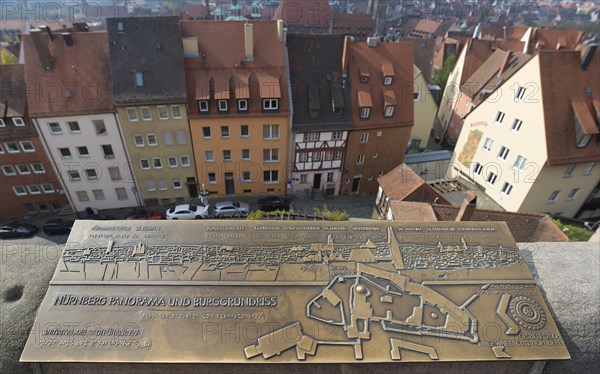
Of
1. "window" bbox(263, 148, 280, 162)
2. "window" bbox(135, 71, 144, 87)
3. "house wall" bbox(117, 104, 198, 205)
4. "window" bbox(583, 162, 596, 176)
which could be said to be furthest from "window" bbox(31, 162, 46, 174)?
"window" bbox(583, 162, 596, 176)

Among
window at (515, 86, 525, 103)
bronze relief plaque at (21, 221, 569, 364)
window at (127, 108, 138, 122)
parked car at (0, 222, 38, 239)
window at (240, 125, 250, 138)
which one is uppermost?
window at (515, 86, 525, 103)

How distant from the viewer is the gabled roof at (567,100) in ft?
76.3

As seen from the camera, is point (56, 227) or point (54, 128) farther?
point (56, 227)

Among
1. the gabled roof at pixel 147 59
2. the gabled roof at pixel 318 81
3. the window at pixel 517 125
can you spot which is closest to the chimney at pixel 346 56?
the gabled roof at pixel 318 81

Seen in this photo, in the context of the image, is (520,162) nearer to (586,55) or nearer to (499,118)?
(499,118)

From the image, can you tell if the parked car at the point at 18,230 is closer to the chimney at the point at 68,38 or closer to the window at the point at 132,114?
the window at the point at 132,114

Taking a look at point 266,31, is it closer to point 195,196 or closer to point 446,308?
point 195,196

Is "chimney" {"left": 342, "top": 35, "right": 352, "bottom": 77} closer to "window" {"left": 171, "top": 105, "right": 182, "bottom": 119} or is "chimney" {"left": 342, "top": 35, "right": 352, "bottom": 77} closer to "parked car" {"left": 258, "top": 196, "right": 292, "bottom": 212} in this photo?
"parked car" {"left": 258, "top": 196, "right": 292, "bottom": 212}

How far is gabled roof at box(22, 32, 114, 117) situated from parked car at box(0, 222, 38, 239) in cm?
995

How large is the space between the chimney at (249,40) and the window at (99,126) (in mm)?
12688

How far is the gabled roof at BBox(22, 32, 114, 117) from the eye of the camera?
995 inches

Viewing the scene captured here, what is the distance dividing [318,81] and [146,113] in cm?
1453

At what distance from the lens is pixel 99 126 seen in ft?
87.1

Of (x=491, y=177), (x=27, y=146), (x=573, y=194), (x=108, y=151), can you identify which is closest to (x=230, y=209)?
(x=108, y=151)
